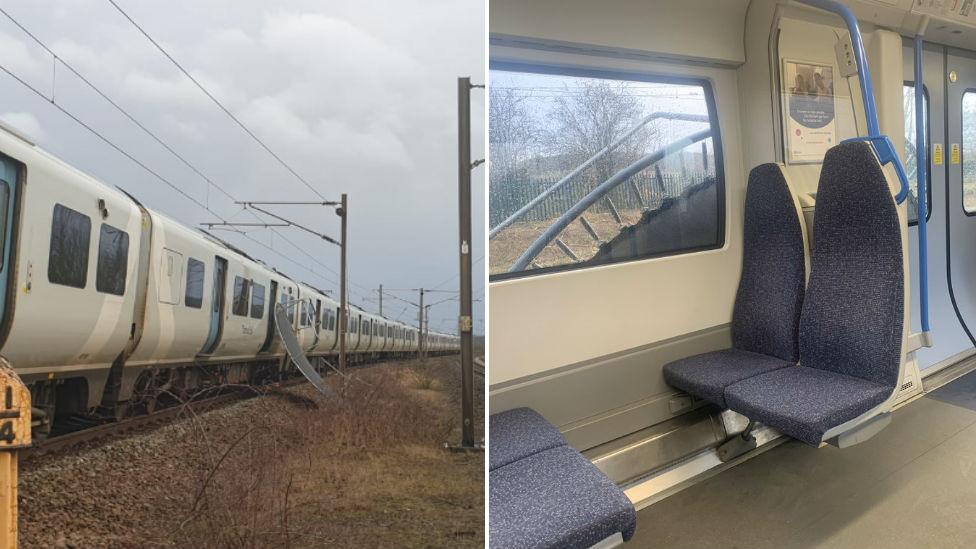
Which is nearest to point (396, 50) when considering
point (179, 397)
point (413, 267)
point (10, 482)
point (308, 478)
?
point (413, 267)

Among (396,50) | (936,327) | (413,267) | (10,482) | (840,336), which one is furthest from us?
(936,327)

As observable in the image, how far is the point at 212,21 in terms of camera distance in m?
1.10

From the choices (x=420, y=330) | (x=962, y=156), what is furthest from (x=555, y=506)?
(x=962, y=156)

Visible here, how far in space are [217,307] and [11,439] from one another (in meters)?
0.46

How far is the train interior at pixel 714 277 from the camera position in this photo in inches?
52.6

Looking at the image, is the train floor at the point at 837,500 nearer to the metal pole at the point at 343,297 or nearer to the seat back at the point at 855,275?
the seat back at the point at 855,275

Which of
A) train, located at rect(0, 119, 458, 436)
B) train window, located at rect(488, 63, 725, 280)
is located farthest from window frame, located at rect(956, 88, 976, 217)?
train, located at rect(0, 119, 458, 436)

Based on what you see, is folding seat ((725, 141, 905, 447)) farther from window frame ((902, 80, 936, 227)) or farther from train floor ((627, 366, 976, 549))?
window frame ((902, 80, 936, 227))

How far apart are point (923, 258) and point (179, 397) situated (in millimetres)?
2590

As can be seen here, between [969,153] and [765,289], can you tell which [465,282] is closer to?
[765,289]

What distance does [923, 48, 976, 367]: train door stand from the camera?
238 centimetres

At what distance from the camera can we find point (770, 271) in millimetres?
1720

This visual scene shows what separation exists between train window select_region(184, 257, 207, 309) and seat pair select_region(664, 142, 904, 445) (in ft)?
4.73

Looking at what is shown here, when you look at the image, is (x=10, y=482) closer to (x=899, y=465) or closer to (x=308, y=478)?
(x=308, y=478)
